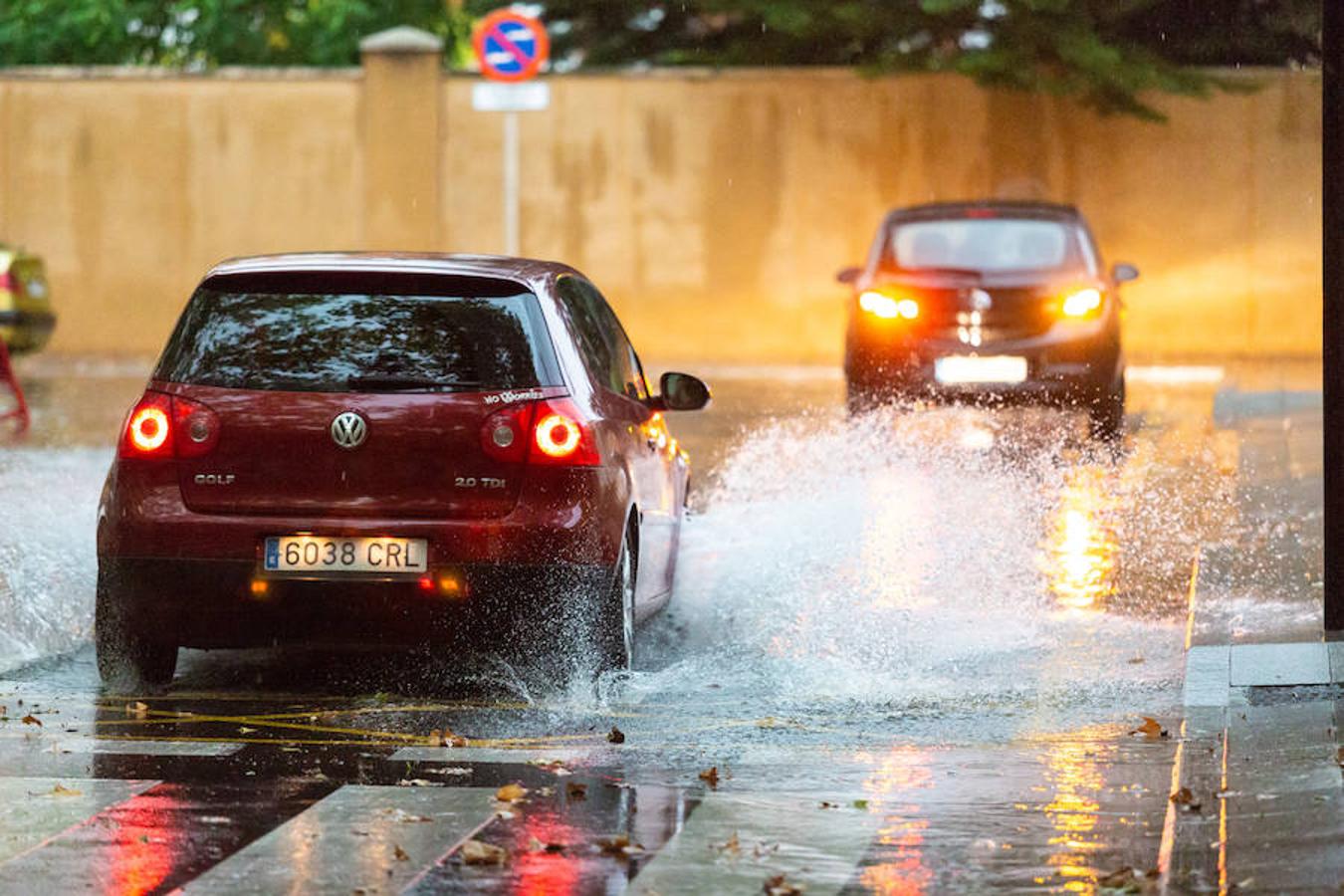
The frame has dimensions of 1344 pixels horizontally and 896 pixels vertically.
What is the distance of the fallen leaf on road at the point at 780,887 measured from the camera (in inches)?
218

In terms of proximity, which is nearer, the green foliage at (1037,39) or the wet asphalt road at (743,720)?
the wet asphalt road at (743,720)

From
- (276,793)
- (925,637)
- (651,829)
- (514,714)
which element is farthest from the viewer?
(925,637)

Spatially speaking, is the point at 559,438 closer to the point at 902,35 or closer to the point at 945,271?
the point at 945,271

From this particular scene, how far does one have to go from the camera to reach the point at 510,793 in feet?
21.7

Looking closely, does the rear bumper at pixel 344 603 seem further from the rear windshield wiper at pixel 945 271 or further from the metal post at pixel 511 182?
the metal post at pixel 511 182

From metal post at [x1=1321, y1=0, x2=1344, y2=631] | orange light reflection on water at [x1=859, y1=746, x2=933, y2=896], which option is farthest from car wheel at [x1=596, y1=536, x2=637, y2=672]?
metal post at [x1=1321, y1=0, x2=1344, y2=631]

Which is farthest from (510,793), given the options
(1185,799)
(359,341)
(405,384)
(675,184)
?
(675,184)

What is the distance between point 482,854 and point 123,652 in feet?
9.31

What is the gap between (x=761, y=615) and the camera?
32.9 ft

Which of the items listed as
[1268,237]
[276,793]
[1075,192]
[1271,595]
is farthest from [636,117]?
[276,793]

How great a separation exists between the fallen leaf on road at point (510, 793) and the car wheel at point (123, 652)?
200 centimetres

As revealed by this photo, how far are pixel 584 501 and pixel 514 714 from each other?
2.28ft

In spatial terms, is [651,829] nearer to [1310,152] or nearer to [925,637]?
[925,637]

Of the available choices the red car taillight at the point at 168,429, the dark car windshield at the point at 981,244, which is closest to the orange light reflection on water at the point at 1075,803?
the red car taillight at the point at 168,429
